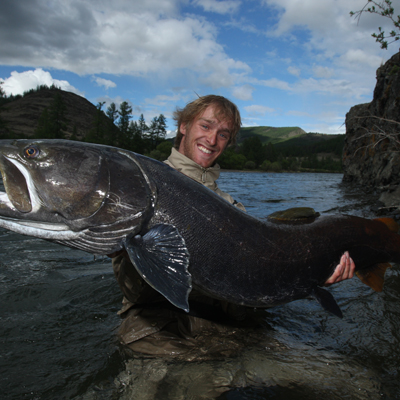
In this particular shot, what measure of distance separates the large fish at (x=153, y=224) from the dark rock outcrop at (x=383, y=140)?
451 centimetres

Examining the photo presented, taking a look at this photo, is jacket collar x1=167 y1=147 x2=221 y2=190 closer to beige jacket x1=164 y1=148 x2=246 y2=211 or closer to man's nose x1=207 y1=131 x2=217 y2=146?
beige jacket x1=164 y1=148 x2=246 y2=211

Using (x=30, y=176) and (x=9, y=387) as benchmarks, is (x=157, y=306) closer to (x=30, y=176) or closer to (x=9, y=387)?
(x=9, y=387)

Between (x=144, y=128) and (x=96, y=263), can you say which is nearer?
(x=96, y=263)

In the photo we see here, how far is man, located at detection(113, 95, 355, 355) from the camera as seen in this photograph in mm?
2834

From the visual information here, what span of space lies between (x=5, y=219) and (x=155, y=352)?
5.99 ft

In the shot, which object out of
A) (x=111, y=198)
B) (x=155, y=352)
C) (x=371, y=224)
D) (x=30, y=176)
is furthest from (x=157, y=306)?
(x=371, y=224)

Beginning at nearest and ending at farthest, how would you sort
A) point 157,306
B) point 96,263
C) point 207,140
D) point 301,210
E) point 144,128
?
point 301,210, point 157,306, point 207,140, point 96,263, point 144,128

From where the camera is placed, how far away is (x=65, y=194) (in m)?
1.79

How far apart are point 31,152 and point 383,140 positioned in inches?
886

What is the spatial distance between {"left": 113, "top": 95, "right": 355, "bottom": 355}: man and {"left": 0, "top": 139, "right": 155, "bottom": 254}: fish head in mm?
964

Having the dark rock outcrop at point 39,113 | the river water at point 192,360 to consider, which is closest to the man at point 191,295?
the river water at point 192,360

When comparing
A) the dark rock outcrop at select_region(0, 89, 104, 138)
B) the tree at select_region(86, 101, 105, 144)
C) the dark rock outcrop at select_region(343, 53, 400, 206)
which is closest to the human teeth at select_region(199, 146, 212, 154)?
the dark rock outcrop at select_region(343, 53, 400, 206)

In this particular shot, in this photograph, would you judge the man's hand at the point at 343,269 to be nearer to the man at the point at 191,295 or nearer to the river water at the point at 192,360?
the man at the point at 191,295

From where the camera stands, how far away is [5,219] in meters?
1.79
